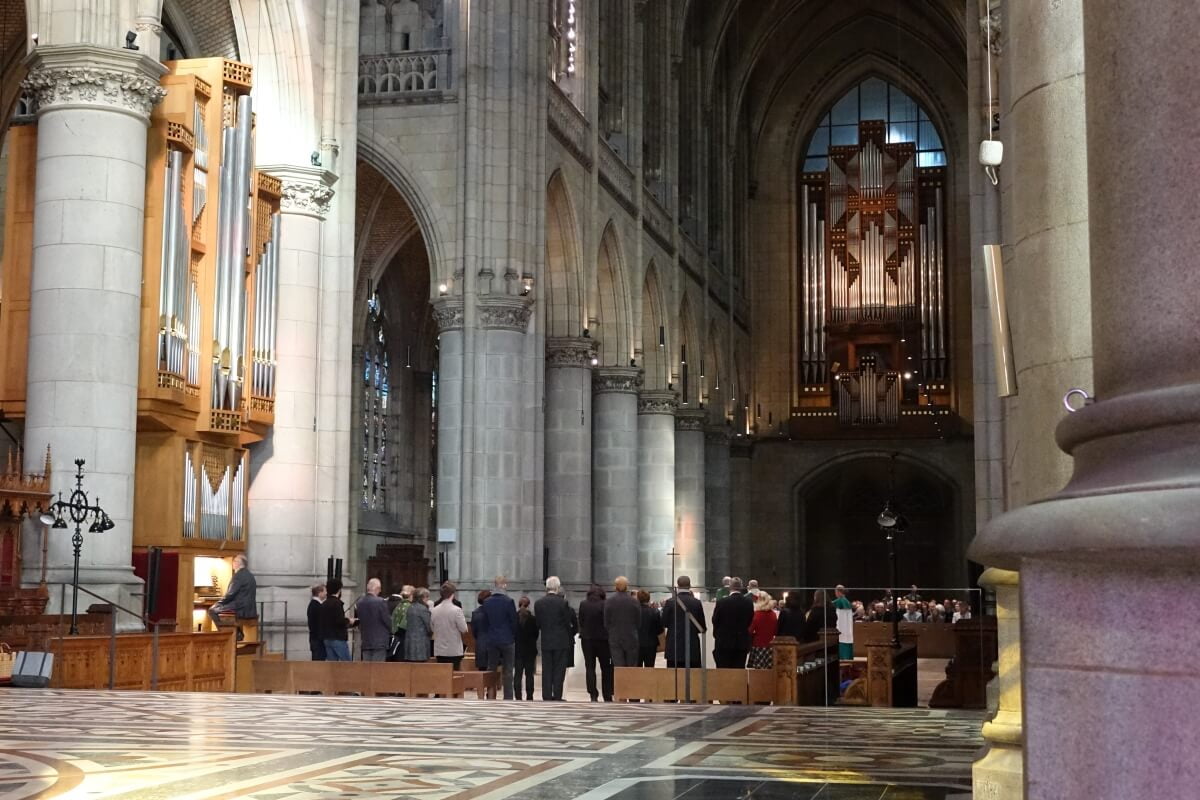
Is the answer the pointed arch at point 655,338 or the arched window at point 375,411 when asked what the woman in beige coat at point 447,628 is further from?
the pointed arch at point 655,338

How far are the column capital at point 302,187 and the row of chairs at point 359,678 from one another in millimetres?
6092

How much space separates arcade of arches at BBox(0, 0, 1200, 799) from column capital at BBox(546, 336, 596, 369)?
0.07 m

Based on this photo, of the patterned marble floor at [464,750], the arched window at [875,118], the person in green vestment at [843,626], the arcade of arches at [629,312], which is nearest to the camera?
the arcade of arches at [629,312]

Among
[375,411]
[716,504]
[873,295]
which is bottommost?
[716,504]

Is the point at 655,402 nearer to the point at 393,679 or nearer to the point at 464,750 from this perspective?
the point at 393,679

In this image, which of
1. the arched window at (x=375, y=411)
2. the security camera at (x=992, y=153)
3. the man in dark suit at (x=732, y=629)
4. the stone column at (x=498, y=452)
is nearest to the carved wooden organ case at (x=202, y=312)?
the man in dark suit at (x=732, y=629)

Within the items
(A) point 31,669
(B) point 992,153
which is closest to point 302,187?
(A) point 31,669

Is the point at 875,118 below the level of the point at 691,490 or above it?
above

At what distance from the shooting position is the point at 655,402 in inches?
1423

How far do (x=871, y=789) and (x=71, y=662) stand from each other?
8.78 metres

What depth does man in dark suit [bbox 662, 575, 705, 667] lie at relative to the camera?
1441 centimetres

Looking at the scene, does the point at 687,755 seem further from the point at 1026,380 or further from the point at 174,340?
the point at 174,340

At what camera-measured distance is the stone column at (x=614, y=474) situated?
108 feet

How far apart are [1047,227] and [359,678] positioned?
1086cm
